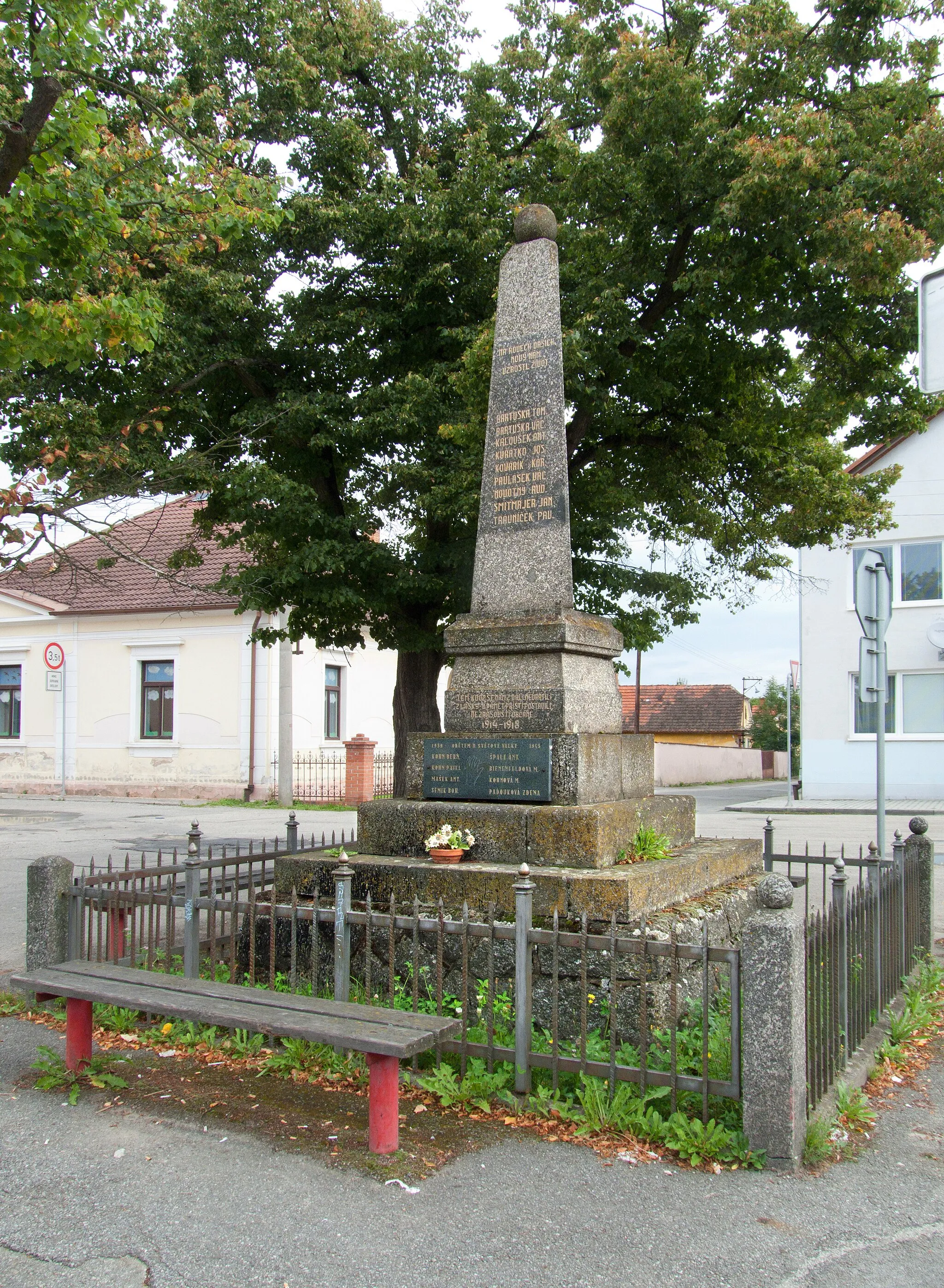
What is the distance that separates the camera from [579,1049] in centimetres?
439

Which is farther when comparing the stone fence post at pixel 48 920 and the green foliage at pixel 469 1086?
the stone fence post at pixel 48 920

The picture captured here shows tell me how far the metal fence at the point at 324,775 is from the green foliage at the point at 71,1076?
17229 mm

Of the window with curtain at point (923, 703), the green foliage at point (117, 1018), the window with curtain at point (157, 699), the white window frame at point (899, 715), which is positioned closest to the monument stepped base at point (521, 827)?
the green foliage at point (117, 1018)

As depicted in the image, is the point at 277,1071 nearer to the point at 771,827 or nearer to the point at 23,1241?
the point at 23,1241

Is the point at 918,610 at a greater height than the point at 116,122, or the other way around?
the point at 116,122

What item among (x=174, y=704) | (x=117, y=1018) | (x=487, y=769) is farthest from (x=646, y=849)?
(x=174, y=704)

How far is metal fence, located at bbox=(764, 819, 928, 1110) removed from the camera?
4320 millimetres

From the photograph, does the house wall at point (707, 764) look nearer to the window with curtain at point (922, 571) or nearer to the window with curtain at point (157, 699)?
the window with curtain at point (922, 571)

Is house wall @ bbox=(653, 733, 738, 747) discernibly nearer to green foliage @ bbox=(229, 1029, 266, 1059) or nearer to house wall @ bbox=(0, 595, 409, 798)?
house wall @ bbox=(0, 595, 409, 798)

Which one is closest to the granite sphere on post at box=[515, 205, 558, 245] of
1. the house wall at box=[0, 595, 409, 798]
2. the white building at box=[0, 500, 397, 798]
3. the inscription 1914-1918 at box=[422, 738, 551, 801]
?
the inscription 1914-1918 at box=[422, 738, 551, 801]

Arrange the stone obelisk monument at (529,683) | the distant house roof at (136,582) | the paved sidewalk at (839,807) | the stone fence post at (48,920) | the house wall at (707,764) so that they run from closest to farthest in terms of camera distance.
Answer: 1. the stone obelisk monument at (529,683)
2. the stone fence post at (48,920)
3. the paved sidewalk at (839,807)
4. the distant house roof at (136,582)
5. the house wall at (707,764)

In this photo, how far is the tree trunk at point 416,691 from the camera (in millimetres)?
12102

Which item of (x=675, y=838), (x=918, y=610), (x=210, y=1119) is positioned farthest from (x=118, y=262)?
(x=918, y=610)

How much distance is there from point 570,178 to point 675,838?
6.84m
